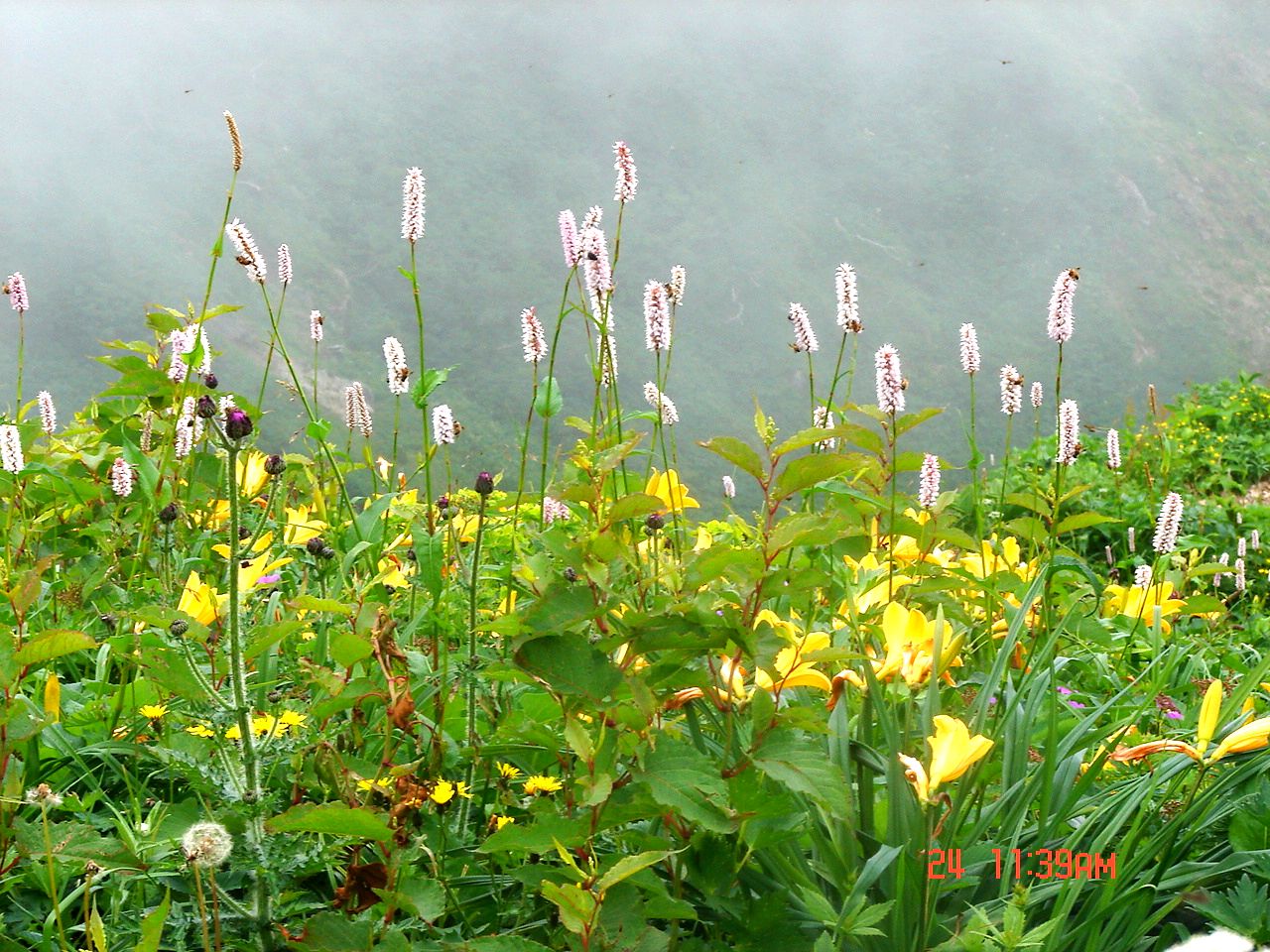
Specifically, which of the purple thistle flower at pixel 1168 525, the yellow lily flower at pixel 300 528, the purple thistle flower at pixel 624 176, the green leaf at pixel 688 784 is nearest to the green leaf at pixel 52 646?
the green leaf at pixel 688 784

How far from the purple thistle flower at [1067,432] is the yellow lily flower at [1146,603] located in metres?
0.45

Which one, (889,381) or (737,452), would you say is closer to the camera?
(737,452)

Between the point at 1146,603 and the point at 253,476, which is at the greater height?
the point at 253,476

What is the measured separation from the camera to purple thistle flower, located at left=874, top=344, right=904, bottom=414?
1.52 meters

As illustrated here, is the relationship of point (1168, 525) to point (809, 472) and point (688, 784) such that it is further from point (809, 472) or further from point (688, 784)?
point (688, 784)

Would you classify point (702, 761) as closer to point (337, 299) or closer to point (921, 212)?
point (337, 299)

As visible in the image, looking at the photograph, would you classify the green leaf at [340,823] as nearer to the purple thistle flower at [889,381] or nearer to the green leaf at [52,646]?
the green leaf at [52,646]

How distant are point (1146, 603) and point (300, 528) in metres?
1.61

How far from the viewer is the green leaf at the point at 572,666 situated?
94cm

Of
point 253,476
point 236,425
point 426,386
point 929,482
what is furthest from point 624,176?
point 253,476

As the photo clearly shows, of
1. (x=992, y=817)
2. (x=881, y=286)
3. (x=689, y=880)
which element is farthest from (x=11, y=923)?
(x=881, y=286)

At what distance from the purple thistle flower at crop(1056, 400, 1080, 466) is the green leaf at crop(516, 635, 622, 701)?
3.01ft

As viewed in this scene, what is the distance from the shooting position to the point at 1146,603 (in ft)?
6.81

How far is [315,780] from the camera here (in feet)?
3.75
